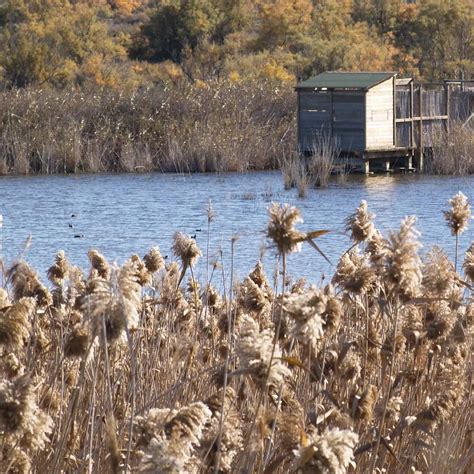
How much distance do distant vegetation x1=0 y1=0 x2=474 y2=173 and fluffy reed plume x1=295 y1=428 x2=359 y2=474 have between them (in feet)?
90.1

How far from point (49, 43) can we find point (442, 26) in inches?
597

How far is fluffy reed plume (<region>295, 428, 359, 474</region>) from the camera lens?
2.46m

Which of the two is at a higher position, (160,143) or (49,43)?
(49,43)

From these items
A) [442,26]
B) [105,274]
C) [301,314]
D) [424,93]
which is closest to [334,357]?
[105,274]

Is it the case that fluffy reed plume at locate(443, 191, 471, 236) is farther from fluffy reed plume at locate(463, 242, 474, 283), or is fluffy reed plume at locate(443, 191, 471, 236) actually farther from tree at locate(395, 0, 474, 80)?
tree at locate(395, 0, 474, 80)

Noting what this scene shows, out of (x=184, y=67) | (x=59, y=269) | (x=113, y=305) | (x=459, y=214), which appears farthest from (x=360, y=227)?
(x=184, y=67)

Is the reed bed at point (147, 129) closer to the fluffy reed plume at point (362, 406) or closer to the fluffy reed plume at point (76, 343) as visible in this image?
the fluffy reed plume at point (362, 406)

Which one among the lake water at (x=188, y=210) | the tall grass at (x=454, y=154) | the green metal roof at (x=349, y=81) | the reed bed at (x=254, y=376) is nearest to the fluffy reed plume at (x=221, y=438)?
the reed bed at (x=254, y=376)

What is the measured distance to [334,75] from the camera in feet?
100

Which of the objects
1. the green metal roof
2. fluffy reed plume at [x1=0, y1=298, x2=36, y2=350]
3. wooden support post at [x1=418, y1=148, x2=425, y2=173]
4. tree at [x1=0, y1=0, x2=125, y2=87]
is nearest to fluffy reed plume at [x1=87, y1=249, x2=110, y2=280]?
fluffy reed plume at [x1=0, y1=298, x2=36, y2=350]

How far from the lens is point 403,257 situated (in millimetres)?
3129

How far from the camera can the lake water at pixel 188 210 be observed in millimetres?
16625

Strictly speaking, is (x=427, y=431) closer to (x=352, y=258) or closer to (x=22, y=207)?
(x=352, y=258)

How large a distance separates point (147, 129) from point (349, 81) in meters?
5.67
